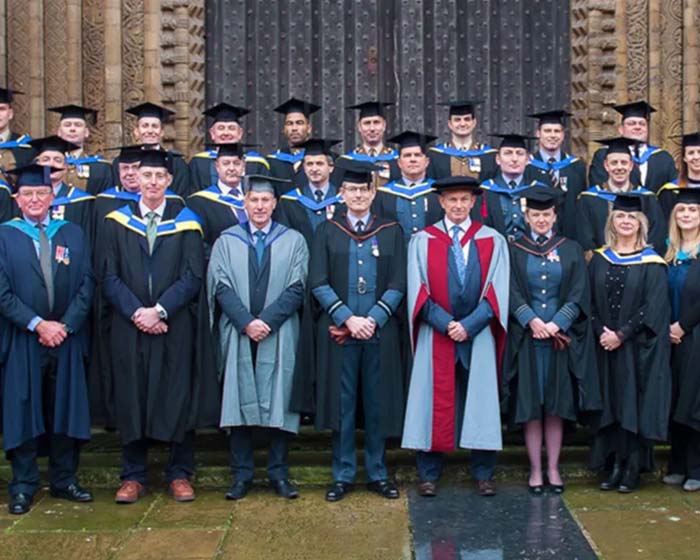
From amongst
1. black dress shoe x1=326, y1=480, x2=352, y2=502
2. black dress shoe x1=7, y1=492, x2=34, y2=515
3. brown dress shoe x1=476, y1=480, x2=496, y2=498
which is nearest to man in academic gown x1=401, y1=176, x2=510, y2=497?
brown dress shoe x1=476, y1=480, x2=496, y2=498

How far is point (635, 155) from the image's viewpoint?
885cm

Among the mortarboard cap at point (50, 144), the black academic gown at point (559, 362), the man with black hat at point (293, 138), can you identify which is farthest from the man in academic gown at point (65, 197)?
the black academic gown at point (559, 362)

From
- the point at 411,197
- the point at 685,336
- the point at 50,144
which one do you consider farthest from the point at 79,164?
the point at 685,336

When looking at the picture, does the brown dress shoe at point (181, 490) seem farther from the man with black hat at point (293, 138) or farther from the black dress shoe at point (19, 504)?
the man with black hat at point (293, 138)

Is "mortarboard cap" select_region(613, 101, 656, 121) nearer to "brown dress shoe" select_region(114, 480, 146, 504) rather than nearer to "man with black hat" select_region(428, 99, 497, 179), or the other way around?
"man with black hat" select_region(428, 99, 497, 179)

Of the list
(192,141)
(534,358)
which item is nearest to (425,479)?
(534,358)

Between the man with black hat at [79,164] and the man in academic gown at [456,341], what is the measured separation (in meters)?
2.44

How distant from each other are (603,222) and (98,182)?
3.44m

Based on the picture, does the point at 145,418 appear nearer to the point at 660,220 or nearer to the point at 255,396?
the point at 255,396

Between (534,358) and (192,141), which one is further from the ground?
(192,141)

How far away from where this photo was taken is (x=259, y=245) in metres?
7.48

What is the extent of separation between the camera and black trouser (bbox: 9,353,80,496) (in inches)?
284

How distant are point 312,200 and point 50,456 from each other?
7.79ft

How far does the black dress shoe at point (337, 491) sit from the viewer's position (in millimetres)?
7250
